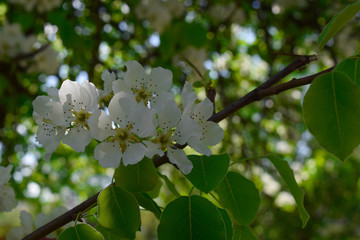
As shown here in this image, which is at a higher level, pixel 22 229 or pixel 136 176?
pixel 136 176

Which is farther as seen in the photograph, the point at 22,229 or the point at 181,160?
the point at 22,229

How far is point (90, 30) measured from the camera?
3.44m

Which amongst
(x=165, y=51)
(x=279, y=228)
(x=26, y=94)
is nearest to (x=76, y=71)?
(x=26, y=94)

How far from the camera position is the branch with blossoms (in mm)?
641

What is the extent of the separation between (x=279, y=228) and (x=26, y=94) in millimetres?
3023

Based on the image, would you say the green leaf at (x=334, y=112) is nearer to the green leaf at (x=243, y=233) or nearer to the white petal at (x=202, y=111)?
the white petal at (x=202, y=111)

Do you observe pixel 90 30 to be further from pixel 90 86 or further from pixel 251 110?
pixel 90 86

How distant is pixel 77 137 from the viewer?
697 millimetres

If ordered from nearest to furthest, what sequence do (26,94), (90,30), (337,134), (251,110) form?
(337,134), (26,94), (90,30), (251,110)

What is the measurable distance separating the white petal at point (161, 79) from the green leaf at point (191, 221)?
244 mm

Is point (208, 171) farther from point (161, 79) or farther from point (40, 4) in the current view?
point (40, 4)

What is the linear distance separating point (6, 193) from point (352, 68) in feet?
2.52

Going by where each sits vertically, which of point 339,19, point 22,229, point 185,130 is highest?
point 339,19

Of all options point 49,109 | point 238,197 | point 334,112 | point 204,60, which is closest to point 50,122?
point 49,109
